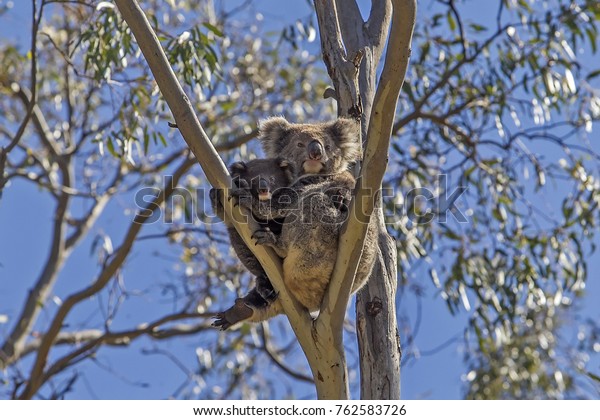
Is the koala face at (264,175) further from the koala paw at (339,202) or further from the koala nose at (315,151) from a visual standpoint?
the koala paw at (339,202)

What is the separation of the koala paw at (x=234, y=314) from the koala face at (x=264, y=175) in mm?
513

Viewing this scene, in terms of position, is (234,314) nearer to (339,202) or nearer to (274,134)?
(339,202)

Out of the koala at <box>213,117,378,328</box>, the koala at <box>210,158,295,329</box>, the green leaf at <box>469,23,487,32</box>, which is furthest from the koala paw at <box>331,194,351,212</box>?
the green leaf at <box>469,23,487,32</box>

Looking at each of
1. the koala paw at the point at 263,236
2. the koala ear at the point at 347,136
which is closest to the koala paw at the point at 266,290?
the koala paw at the point at 263,236

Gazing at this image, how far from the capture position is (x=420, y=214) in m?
7.39

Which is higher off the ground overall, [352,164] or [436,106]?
[436,106]

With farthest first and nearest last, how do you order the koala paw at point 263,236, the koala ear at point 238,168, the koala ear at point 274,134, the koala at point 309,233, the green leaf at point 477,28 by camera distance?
the green leaf at point 477,28
the koala ear at point 274,134
the koala ear at point 238,168
the koala at point 309,233
the koala paw at point 263,236

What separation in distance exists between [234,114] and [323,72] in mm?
1138

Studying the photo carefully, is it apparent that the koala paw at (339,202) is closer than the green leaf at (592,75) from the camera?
Yes

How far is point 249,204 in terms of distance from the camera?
380cm

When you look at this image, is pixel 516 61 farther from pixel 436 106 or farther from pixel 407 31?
pixel 407 31

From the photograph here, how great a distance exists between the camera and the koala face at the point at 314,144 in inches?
173
